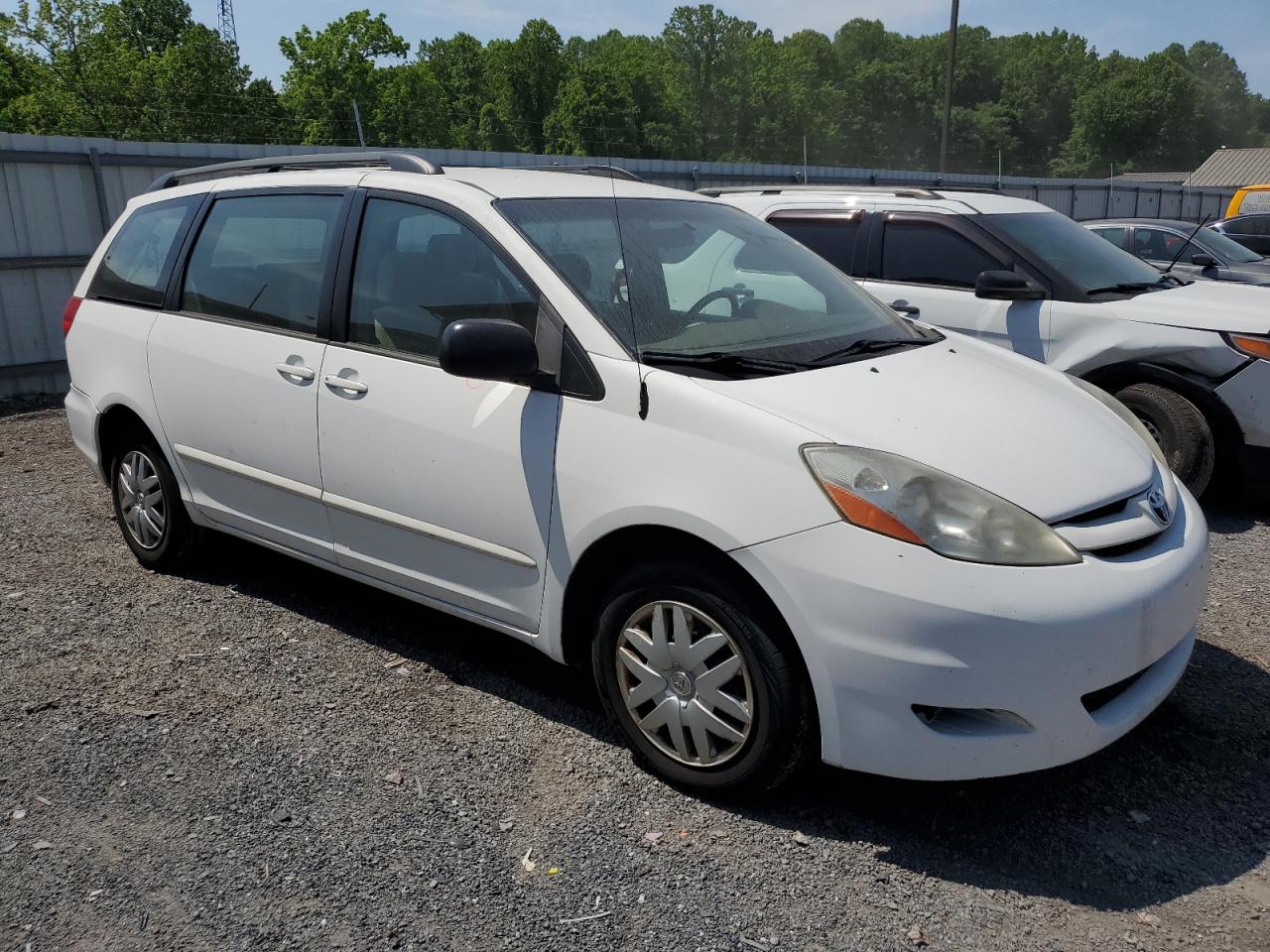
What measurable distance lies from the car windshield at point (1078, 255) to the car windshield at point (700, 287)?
2.97 metres

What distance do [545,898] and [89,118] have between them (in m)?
53.9

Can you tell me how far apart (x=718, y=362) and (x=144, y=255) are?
313 cm

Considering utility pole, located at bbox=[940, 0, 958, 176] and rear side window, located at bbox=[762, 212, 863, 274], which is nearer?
rear side window, located at bbox=[762, 212, 863, 274]

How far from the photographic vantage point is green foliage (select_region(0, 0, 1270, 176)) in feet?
164

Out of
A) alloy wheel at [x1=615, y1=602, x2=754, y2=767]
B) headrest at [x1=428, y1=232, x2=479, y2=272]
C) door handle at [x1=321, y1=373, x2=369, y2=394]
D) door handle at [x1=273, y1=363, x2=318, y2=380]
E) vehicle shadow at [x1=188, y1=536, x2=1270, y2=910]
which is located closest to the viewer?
vehicle shadow at [x1=188, y1=536, x2=1270, y2=910]

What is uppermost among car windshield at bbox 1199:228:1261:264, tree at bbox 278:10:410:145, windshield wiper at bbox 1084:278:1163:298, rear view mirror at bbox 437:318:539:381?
tree at bbox 278:10:410:145

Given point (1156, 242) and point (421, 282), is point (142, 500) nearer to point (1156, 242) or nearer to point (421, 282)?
point (421, 282)

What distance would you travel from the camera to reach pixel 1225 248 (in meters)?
12.2

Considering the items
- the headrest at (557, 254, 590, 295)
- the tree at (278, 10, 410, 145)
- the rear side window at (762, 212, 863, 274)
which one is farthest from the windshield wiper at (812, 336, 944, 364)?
the tree at (278, 10, 410, 145)

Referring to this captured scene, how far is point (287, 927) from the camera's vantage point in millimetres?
2631

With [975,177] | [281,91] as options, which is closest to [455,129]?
[281,91]

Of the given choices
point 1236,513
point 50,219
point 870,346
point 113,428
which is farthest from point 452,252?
point 50,219

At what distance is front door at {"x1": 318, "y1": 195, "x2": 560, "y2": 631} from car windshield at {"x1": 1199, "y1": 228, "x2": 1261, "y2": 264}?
10574 millimetres

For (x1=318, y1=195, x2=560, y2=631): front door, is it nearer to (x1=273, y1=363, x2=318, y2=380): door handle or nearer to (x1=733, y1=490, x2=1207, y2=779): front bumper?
(x1=273, y1=363, x2=318, y2=380): door handle
